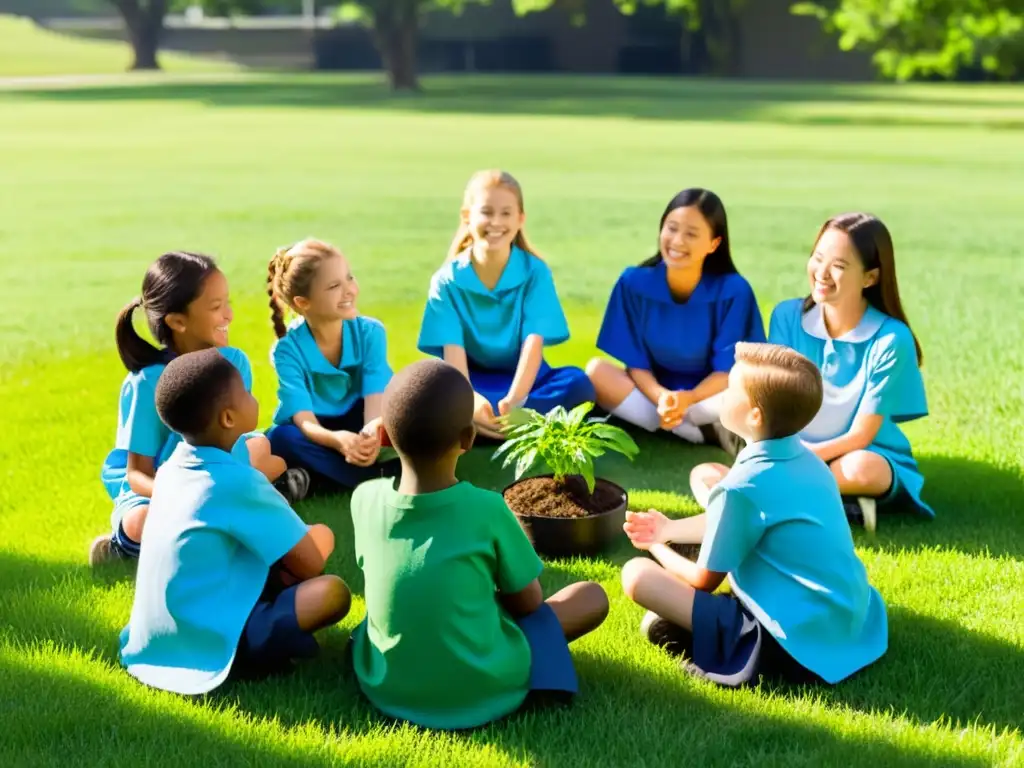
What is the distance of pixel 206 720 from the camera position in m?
3.71

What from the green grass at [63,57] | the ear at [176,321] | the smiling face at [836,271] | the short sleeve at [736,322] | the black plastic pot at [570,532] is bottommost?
the black plastic pot at [570,532]

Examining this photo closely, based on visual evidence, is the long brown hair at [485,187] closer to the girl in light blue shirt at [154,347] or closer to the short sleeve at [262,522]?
the girl in light blue shirt at [154,347]

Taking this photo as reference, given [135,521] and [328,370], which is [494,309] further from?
[135,521]

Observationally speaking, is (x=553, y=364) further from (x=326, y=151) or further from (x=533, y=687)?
(x=326, y=151)

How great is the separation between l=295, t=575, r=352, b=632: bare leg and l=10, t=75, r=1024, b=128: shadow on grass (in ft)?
105

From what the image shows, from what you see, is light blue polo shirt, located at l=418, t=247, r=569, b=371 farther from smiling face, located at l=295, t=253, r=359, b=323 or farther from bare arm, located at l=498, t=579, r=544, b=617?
bare arm, located at l=498, t=579, r=544, b=617

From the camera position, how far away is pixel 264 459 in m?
5.65

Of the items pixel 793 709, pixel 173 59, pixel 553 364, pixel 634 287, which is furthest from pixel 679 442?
pixel 173 59

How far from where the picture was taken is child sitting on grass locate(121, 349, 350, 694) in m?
3.77

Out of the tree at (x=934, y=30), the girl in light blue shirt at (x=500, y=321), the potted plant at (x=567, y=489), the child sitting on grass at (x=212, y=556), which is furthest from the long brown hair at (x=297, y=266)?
the tree at (x=934, y=30)

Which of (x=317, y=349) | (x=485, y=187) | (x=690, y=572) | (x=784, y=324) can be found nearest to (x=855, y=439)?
(x=784, y=324)

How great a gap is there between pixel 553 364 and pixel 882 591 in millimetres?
4003

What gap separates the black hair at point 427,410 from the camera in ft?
11.1

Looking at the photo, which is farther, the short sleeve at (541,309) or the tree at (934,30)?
the tree at (934,30)
